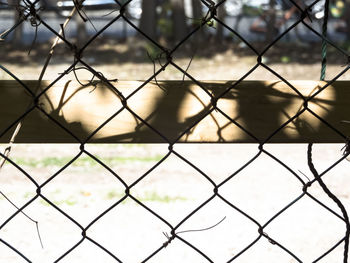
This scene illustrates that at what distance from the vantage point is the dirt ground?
2.51 metres

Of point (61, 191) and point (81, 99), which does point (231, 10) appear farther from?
point (81, 99)

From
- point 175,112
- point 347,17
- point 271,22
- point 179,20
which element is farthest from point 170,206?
point 347,17

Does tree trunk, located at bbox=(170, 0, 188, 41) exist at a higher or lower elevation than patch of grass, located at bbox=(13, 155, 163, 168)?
higher

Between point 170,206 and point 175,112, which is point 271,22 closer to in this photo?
point 170,206

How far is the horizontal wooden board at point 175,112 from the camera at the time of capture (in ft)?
3.40

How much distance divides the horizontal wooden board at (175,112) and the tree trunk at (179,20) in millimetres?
10908

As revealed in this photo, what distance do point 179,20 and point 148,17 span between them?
0.70 metres

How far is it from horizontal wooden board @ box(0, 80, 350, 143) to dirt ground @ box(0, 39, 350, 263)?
4.5 inches

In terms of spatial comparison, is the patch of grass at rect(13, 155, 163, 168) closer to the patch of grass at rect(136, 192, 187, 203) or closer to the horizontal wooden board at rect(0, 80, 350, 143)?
the patch of grass at rect(136, 192, 187, 203)

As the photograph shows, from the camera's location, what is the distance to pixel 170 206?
3408 mm

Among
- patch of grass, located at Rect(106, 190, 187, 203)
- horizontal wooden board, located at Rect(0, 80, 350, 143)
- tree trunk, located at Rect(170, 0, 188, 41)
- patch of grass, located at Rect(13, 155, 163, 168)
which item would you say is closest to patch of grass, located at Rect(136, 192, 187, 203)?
patch of grass, located at Rect(106, 190, 187, 203)

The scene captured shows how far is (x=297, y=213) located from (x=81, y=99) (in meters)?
2.30

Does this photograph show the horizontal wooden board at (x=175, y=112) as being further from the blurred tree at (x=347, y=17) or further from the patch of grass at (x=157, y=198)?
the blurred tree at (x=347, y=17)

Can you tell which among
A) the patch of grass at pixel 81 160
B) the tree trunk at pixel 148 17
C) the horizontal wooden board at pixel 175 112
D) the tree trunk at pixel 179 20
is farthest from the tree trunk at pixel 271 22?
the horizontal wooden board at pixel 175 112
